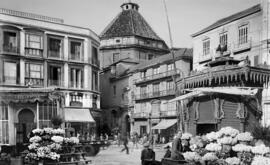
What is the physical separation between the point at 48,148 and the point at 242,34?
740 inches

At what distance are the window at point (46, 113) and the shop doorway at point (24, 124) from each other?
0.32 m

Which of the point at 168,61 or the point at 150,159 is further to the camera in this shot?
the point at 168,61

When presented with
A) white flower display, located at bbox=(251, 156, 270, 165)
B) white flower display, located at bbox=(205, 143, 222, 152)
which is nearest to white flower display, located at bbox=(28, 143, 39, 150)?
white flower display, located at bbox=(205, 143, 222, 152)

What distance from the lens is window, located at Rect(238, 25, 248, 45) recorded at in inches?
950

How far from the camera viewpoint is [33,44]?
→ 31.0 meters

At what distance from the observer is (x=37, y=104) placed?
12.7m

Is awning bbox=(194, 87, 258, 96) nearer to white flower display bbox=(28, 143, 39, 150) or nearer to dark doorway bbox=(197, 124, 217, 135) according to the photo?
dark doorway bbox=(197, 124, 217, 135)

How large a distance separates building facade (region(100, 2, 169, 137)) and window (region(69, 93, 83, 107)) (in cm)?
931

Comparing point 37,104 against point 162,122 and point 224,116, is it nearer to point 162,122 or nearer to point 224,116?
point 224,116

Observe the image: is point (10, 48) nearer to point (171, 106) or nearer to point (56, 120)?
point (171, 106)

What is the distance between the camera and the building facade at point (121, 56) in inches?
1734

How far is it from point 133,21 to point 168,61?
9.98 metres

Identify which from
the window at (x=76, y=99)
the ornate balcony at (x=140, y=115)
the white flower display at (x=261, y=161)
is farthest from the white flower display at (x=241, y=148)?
the ornate balcony at (x=140, y=115)

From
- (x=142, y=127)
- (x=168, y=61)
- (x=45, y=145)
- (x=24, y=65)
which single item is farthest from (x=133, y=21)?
(x=45, y=145)
